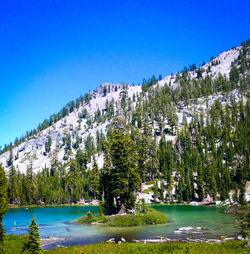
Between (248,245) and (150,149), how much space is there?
118m

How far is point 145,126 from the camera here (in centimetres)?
16138

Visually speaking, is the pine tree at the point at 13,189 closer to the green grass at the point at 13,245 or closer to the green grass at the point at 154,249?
the green grass at the point at 13,245

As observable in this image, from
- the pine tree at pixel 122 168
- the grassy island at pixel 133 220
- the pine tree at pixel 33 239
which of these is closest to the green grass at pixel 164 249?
the pine tree at pixel 33 239

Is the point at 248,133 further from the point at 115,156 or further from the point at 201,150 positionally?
the point at 115,156

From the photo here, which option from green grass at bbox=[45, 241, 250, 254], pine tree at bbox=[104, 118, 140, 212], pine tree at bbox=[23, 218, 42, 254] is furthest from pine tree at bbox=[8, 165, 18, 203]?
pine tree at bbox=[23, 218, 42, 254]

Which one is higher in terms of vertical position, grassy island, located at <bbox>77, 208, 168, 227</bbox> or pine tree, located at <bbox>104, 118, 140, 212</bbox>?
pine tree, located at <bbox>104, 118, 140, 212</bbox>

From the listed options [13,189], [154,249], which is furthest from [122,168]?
[13,189]

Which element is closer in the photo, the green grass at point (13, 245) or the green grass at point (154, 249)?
the green grass at point (154, 249)

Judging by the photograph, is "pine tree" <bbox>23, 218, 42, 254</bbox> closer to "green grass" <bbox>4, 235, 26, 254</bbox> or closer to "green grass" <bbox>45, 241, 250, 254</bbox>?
"green grass" <bbox>4, 235, 26, 254</bbox>

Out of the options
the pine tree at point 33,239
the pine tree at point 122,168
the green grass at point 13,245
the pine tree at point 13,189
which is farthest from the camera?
the pine tree at point 13,189

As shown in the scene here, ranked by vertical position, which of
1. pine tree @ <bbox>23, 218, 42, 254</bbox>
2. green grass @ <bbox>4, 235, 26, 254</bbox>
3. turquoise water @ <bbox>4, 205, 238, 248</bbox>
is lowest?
turquoise water @ <bbox>4, 205, 238, 248</bbox>

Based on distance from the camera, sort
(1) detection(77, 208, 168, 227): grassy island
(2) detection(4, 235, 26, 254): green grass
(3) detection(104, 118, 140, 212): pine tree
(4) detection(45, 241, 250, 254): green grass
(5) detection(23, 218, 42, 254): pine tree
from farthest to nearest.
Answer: (3) detection(104, 118, 140, 212): pine tree
(1) detection(77, 208, 168, 227): grassy island
(2) detection(4, 235, 26, 254): green grass
(4) detection(45, 241, 250, 254): green grass
(5) detection(23, 218, 42, 254): pine tree

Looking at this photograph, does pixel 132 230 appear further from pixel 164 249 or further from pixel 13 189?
pixel 13 189

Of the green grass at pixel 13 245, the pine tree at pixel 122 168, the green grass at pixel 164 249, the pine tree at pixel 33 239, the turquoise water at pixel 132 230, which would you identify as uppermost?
the pine tree at pixel 122 168
